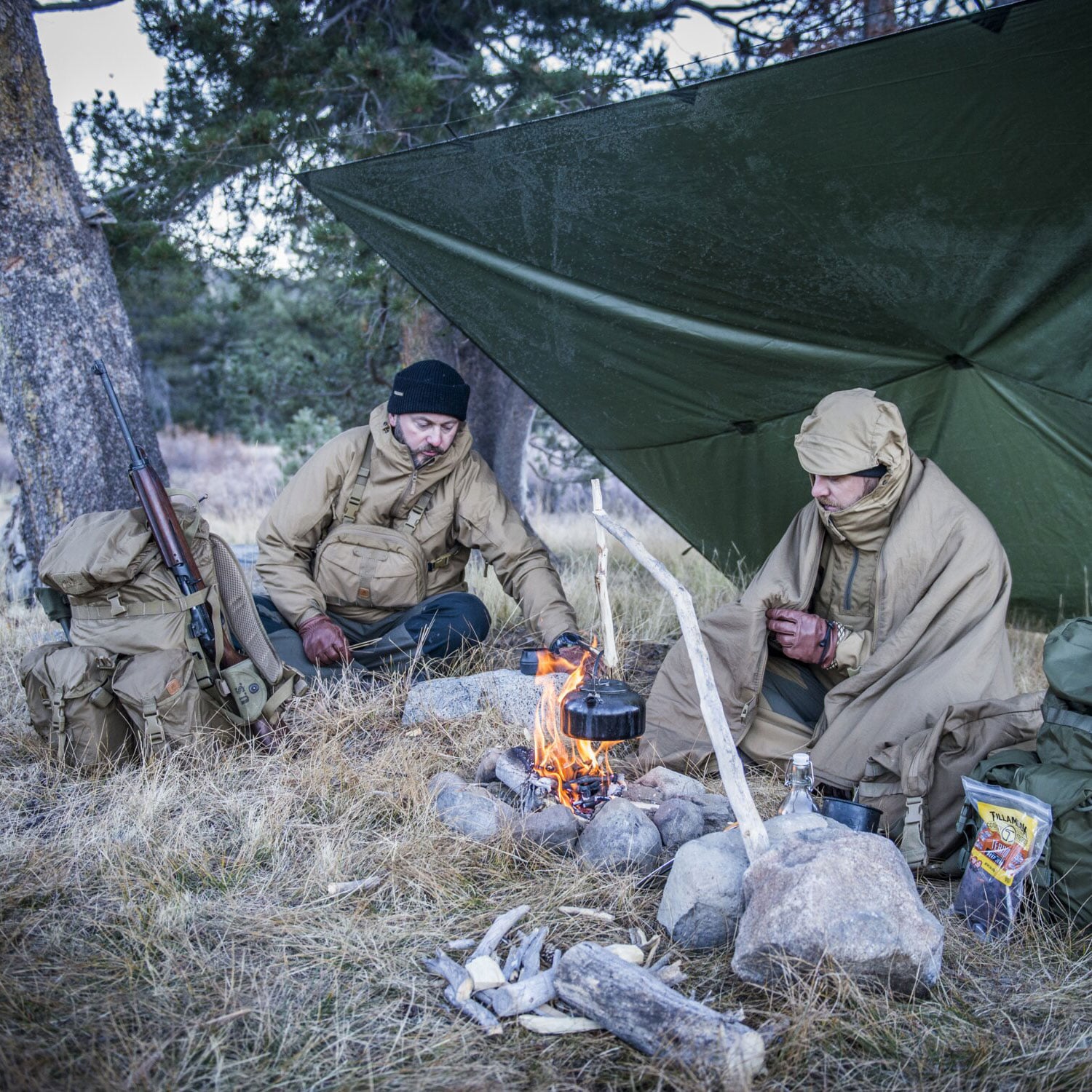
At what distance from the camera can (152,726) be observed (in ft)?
11.5

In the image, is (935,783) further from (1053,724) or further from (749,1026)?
(749,1026)

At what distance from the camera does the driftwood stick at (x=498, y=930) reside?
2.48 metres

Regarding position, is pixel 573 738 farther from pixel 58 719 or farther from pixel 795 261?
pixel 795 261

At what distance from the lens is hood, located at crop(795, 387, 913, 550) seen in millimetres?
3398

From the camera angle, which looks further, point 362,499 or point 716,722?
point 362,499

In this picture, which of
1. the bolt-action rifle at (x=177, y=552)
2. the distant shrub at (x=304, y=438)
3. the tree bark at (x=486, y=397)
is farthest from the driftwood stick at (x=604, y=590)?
the distant shrub at (x=304, y=438)

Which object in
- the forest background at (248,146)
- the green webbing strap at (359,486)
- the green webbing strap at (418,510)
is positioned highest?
the forest background at (248,146)

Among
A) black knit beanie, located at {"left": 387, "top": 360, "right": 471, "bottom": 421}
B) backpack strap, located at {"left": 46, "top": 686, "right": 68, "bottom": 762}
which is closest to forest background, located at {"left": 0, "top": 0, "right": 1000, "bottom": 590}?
black knit beanie, located at {"left": 387, "top": 360, "right": 471, "bottom": 421}

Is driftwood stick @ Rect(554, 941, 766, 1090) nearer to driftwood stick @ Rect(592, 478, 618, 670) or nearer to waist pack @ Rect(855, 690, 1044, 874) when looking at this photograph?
driftwood stick @ Rect(592, 478, 618, 670)

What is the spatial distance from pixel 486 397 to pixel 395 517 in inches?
102

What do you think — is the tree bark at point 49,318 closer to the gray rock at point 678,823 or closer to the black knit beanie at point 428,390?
the black knit beanie at point 428,390

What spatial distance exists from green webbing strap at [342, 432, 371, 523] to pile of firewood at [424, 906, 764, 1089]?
2317 millimetres

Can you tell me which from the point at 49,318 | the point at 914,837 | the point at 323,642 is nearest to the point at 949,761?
the point at 914,837

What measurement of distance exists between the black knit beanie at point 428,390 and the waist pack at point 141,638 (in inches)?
39.3
